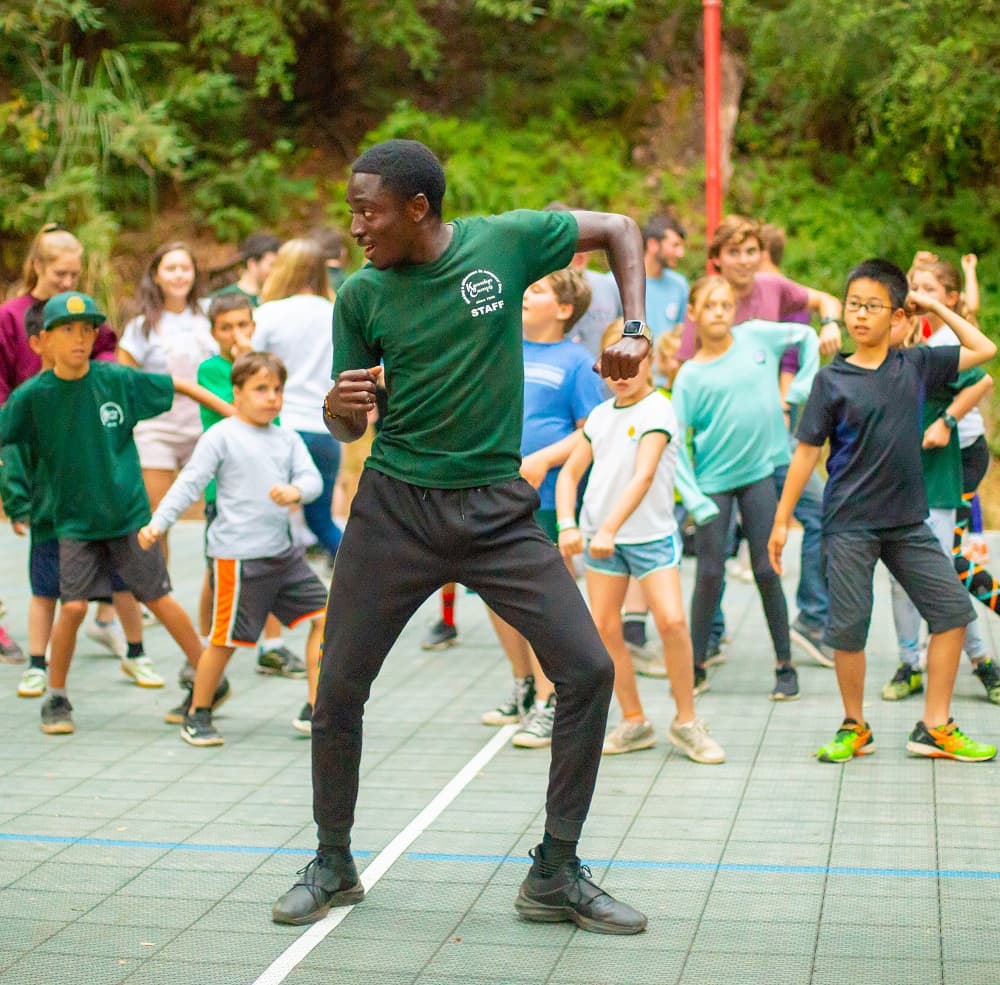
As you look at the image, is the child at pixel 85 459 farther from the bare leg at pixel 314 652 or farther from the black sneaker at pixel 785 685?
the black sneaker at pixel 785 685

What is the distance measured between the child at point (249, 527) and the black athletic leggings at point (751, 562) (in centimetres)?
172

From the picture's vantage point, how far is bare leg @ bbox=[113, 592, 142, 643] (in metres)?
7.46

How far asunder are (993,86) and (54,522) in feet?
38.8

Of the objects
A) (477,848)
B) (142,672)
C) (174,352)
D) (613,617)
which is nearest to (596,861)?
(477,848)

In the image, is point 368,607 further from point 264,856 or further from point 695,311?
point 695,311

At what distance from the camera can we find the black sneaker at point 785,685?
7094mm

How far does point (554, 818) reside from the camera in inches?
173

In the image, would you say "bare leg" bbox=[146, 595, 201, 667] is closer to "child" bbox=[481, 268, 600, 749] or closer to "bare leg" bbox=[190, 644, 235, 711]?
"bare leg" bbox=[190, 644, 235, 711]

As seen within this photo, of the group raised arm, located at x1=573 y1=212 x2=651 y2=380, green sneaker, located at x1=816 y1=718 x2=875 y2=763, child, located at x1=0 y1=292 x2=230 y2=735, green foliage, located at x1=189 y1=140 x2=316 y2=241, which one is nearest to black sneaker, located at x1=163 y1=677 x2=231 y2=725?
child, located at x1=0 y1=292 x2=230 y2=735

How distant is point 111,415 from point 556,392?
1.96 m

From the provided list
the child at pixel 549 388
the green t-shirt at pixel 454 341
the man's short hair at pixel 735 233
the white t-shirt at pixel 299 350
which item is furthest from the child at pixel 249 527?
the man's short hair at pixel 735 233

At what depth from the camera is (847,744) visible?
6.07 m

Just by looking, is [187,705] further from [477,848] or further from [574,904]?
[574,904]

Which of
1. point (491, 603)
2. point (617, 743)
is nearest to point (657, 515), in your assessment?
point (617, 743)
